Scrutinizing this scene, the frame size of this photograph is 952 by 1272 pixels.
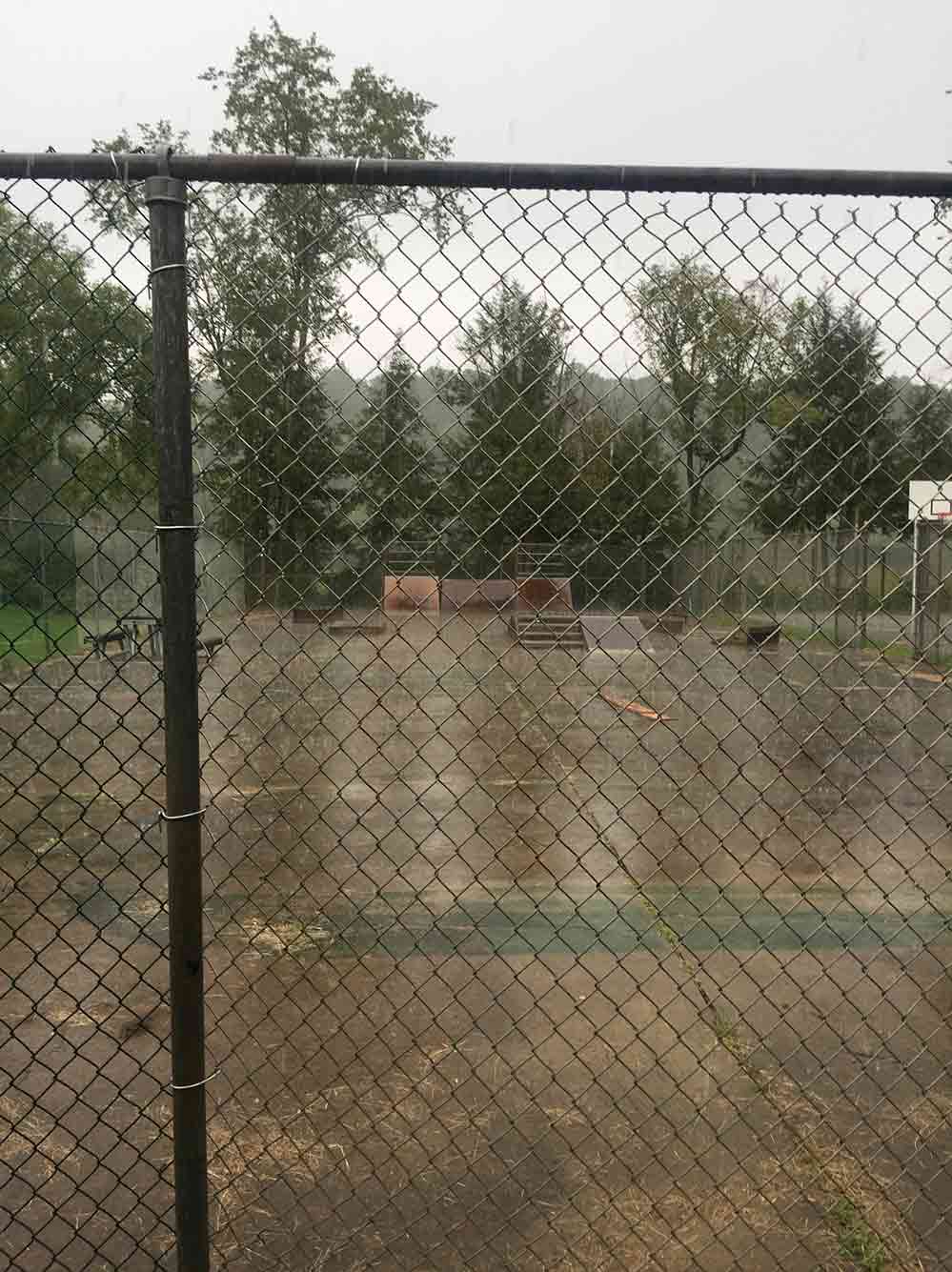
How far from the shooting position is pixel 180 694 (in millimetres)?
1794

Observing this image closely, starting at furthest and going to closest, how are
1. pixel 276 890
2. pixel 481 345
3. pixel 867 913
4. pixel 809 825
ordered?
1. pixel 809 825
2. pixel 276 890
3. pixel 867 913
4. pixel 481 345

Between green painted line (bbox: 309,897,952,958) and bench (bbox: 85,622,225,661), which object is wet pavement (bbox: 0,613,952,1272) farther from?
bench (bbox: 85,622,225,661)

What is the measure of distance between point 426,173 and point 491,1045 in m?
2.99

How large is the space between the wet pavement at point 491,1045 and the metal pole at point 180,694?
0.51m

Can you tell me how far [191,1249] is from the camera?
1859 millimetres

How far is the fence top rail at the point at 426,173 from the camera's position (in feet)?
5.85

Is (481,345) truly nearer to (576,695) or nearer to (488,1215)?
(488,1215)

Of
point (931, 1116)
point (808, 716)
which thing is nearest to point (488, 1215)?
point (931, 1116)

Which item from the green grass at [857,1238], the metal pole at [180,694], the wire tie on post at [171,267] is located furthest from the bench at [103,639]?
the green grass at [857,1238]

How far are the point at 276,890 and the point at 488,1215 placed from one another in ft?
9.50

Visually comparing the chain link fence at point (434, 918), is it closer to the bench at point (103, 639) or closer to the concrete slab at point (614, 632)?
the bench at point (103, 639)

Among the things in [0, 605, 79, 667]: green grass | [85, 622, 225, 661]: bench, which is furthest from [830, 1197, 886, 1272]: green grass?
[0, 605, 79, 667]: green grass

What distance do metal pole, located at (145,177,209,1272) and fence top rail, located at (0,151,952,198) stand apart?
0.25 feet

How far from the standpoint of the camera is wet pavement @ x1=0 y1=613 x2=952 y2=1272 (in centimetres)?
266
